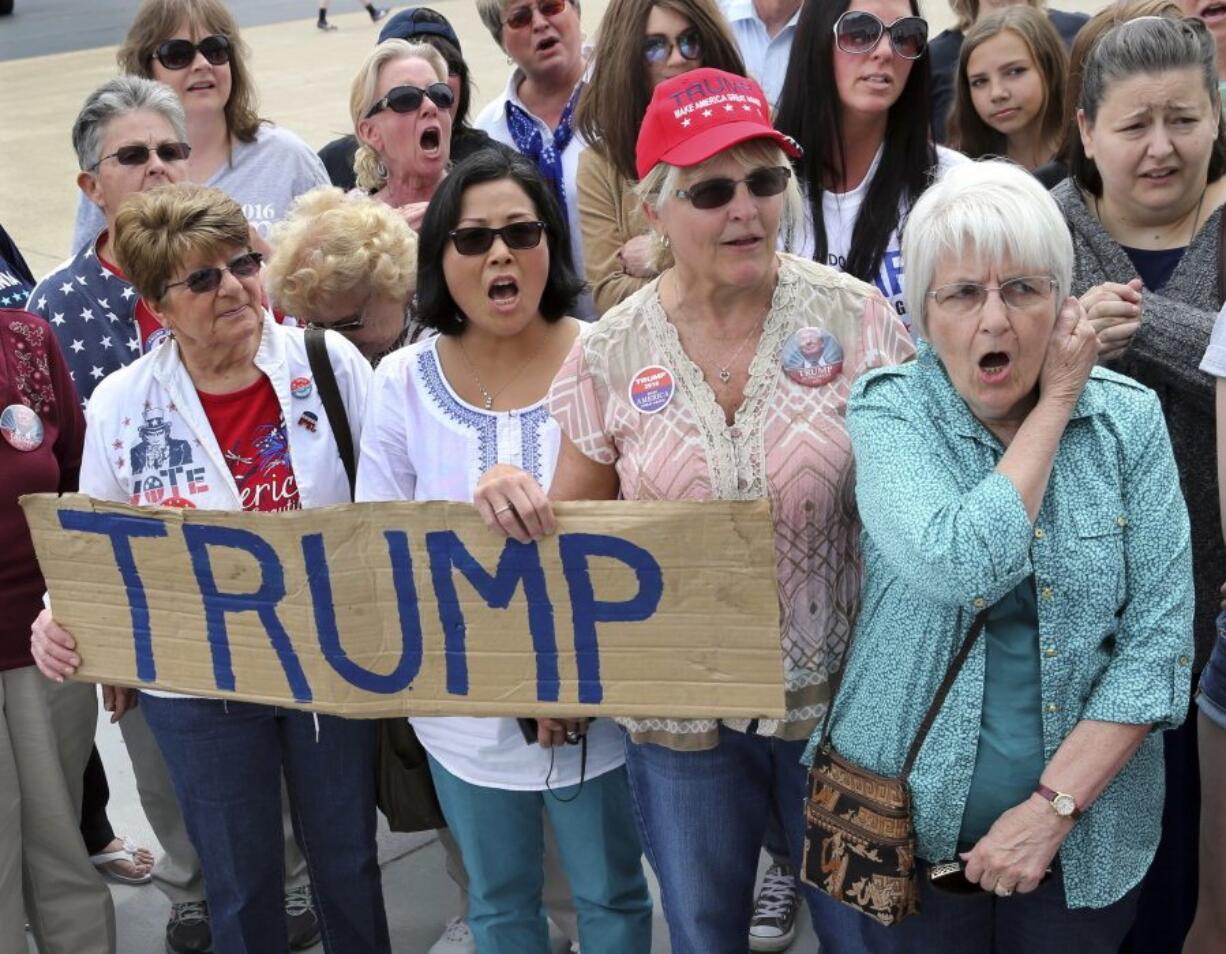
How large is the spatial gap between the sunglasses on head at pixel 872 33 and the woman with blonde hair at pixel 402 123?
61.0 inches

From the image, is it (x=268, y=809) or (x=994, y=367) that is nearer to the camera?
(x=994, y=367)

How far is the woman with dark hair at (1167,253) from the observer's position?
117 inches

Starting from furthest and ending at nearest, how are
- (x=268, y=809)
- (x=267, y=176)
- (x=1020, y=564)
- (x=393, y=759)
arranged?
(x=267, y=176)
(x=393, y=759)
(x=268, y=809)
(x=1020, y=564)

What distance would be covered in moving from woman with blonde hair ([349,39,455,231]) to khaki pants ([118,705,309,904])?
175 centimetres

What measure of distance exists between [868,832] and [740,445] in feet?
2.26

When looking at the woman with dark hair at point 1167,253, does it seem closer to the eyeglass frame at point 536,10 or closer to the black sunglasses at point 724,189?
the black sunglasses at point 724,189

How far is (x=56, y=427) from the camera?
366 centimetres

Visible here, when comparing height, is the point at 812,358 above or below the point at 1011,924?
above

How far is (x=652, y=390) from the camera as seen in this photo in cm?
276

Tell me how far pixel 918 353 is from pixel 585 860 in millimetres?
1325

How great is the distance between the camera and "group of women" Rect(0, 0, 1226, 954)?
2422mm

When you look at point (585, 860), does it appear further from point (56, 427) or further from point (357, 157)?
point (357, 157)

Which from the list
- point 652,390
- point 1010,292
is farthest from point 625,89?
point 1010,292

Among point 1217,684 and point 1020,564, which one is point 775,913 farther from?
point 1020,564
